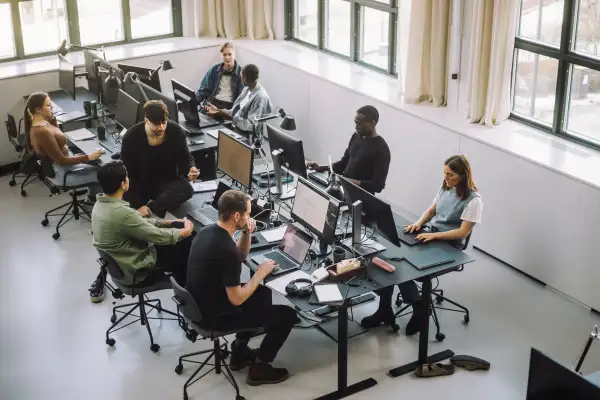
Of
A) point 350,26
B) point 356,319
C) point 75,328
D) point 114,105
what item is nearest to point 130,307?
point 75,328

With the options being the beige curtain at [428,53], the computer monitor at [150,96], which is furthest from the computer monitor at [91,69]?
the beige curtain at [428,53]

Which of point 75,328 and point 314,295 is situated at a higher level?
point 314,295

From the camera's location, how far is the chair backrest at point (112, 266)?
5.85 m

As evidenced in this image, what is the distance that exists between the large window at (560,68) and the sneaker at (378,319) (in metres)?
2.15

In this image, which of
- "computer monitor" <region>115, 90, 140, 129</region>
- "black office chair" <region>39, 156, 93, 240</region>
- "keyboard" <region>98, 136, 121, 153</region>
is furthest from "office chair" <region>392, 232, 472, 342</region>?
"black office chair" <region>39, 156, 93, 240</region>

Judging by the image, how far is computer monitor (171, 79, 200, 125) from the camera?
8.10m

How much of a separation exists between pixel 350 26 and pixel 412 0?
1515 mm

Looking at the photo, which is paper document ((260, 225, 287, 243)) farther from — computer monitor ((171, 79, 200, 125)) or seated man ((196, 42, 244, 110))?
seated man ((196, 42, 244, 110))

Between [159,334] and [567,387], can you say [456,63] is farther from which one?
[567,387]

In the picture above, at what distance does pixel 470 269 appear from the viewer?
7156mm

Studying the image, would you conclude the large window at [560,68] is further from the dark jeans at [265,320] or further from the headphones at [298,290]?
the dark jeans at [265,320]

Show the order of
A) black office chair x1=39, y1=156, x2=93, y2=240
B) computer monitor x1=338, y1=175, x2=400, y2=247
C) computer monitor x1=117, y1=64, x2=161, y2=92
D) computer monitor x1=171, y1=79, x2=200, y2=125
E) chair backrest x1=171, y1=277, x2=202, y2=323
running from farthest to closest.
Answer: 1. computer monitor x1=117, y1=64, x2=161, y2=92
2. computer monitor x1=171, y1=79, x2=200, y2=125
3. black office chair x1=39, y1=156, x2=93, y2=240
4. computer monitor x1=338, y1=175, x2=400, y2=247
5. chair backrest x1=171, y1=277, x2=202, y2=323

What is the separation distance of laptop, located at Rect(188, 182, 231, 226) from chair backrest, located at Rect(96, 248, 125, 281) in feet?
2.64

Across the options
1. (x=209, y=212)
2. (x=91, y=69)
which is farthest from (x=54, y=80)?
(x=209, y=212)
